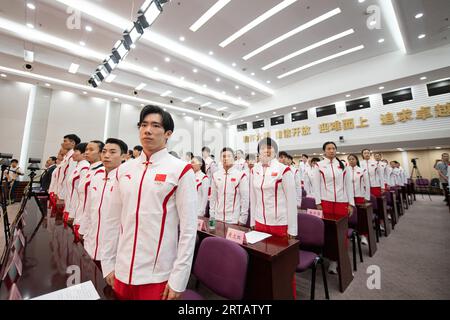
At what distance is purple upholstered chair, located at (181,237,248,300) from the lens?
4.19 ft

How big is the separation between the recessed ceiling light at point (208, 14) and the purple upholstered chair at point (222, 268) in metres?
5.64

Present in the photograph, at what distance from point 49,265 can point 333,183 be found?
3.56 metres

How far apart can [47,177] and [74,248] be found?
17.8ft

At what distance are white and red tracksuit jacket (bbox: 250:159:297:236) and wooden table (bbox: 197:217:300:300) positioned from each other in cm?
42

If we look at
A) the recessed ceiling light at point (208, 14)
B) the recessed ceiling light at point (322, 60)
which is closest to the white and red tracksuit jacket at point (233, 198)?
the recessed ceiling light at point (208, 14)

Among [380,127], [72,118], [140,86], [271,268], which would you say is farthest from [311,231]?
[72,118]

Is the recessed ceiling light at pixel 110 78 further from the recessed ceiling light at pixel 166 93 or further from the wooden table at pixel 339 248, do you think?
the wooden table at pixel 339 248

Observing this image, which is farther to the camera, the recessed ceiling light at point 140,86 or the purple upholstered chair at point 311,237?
the recessed ceiling light at point 140,86

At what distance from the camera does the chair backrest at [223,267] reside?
1.28m

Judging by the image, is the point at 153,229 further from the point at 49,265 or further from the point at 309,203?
the point at 309,203

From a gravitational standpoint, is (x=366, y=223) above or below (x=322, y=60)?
below

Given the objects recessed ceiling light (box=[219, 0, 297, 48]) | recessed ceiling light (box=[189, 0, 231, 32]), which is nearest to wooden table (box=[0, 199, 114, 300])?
recessed ceiling light (box=[189, 0, 231, 32])

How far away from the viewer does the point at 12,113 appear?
7.23 m

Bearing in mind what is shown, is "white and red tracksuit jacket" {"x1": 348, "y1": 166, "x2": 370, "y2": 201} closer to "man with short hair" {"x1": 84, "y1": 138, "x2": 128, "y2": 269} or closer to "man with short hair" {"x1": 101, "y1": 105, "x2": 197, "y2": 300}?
"man with short hair" {"x1": 101, "y1": 105, "x2": 197, "y2": 300}
